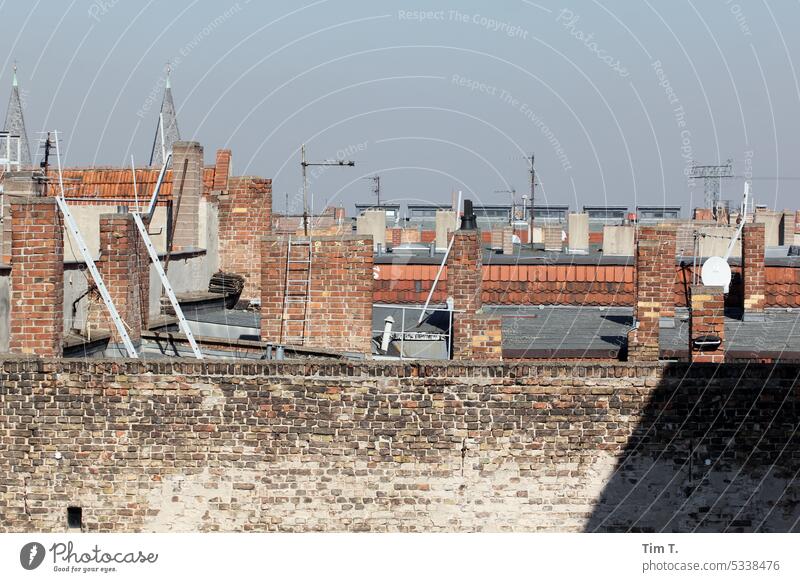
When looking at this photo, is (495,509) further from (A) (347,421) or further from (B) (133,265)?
(B) (133,265)

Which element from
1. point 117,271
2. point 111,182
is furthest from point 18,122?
point 117,271

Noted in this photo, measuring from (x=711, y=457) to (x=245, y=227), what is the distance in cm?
1420

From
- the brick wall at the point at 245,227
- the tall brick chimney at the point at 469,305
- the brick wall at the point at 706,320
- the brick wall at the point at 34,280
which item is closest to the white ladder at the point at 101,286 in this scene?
the brick wall at the point at 34,280

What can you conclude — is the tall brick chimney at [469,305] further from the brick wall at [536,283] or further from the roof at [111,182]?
the brick wall at [536,283]

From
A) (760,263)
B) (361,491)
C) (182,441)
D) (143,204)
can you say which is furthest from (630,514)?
(143,204)

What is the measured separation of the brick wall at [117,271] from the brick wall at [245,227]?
7872mm

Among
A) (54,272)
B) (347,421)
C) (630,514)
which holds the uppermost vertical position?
(54,272)

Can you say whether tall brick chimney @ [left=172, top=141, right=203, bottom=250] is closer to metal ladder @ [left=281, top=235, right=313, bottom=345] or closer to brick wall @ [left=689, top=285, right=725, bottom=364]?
metal ladder @ [left=281, top=235, right=313, bottom=345]

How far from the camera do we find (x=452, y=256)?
2033 cm

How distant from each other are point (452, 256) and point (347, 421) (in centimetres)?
625

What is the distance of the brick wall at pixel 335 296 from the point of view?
18219 mm

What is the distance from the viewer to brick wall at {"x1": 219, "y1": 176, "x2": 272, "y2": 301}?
86.5 feet

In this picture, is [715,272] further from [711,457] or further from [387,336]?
[711,457]
